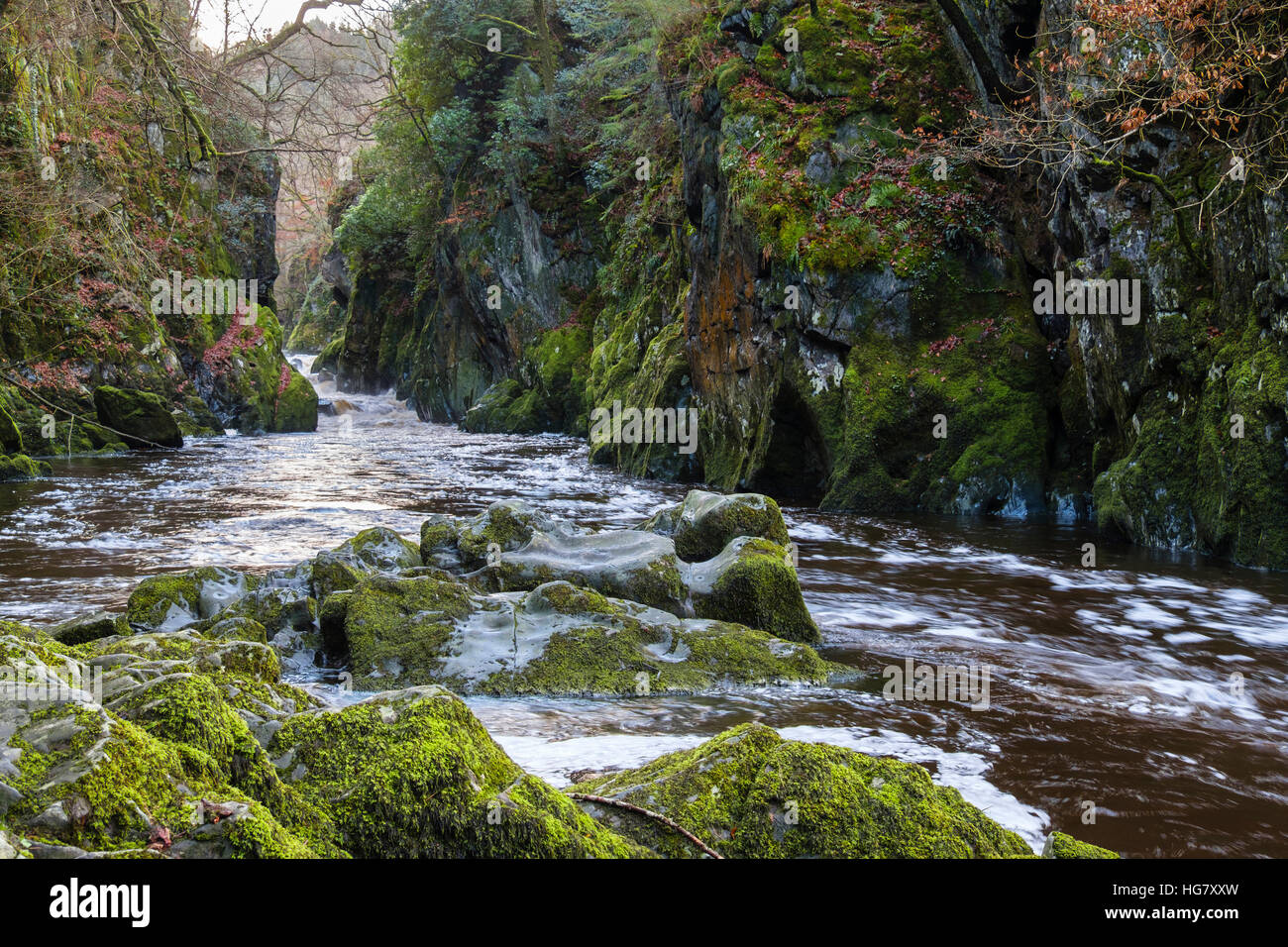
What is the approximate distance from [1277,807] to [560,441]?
21872 millimetres

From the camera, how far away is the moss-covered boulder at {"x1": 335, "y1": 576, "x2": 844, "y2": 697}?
5.81 m

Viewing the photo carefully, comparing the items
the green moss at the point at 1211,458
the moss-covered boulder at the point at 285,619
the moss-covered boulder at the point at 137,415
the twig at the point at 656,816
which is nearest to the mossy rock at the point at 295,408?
the moss-covered boulder at the point at 137,415

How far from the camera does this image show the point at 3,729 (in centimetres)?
229

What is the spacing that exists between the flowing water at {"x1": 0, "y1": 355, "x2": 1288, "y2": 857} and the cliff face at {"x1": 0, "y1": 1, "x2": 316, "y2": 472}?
1.80 m

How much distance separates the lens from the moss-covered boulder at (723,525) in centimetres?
855

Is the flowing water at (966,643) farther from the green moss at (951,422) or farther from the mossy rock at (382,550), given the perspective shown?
the mossy rock at (382,550)

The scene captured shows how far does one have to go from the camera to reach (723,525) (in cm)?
856

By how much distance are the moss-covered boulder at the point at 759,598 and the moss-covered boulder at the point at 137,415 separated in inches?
645

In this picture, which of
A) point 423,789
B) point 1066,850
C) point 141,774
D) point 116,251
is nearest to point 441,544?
point 116,251

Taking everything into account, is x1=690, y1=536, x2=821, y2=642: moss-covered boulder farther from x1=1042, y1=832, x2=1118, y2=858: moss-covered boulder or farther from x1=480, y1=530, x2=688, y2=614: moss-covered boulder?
x1=1042, y1=832, x2=1118, y2=858: moss-covered boulder

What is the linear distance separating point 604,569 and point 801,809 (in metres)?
4.47

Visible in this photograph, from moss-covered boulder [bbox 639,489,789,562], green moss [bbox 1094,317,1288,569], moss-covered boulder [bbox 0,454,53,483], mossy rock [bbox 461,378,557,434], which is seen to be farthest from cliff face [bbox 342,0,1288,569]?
moss-covered boulder [bbox 0,454,53,483]
